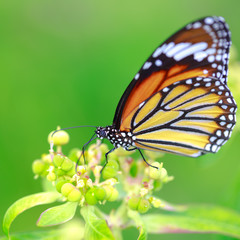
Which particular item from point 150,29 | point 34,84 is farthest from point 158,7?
point 34,84

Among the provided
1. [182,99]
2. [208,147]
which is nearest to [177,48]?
[182,99]

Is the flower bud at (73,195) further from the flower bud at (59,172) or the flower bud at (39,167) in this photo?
the flower bud at (39,167)

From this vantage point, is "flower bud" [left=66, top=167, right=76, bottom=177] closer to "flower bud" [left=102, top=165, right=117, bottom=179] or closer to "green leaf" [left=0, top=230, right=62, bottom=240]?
"flower bud" [left=102, top=165, right=117, bottom=179]

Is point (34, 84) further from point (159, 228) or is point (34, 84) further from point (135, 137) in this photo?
point (159, 228)

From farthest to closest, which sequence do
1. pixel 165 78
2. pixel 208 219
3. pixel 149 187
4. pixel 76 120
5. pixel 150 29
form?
pixel 150 29
pixel 76 120
pixel 165 78
pixel 208 219
pixel 149 187

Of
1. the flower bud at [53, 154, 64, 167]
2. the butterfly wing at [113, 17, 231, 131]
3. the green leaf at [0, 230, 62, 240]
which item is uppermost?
the butterfly wing at [113, 17, 231, 131]

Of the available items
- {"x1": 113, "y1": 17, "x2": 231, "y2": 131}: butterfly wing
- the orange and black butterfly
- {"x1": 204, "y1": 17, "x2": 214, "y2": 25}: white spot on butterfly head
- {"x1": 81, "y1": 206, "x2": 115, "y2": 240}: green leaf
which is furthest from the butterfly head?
{"x1": 204, "y1": 17, "x2": 214, "y2": 25}: white spot on butterfly head

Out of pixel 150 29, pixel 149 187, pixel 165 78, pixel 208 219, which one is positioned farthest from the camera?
pixel 150 29
